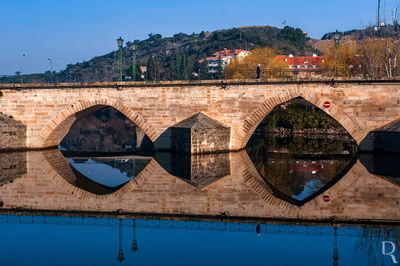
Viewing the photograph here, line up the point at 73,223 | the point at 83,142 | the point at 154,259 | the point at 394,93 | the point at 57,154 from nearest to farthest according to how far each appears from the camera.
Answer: the point at 154,259 → the point at 73,223 → the point at 394,93 → the point at 57,154 → the point at 83,142

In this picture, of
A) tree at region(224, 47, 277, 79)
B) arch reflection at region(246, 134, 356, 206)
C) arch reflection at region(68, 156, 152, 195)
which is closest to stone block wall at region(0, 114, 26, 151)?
arch reflection at region(68, 156, 152, 195)

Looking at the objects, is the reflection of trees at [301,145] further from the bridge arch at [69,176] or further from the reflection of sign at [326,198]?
the reflection of sign at [326,198]

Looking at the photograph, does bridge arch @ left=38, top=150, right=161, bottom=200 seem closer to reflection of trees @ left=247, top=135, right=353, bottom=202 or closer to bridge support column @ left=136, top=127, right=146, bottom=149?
reflection of trees @ left=247, top=135, right=353, bottom=202

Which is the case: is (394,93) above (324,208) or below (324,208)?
above

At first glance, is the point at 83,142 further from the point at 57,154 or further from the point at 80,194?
the point at 80,194

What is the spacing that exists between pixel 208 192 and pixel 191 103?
1357 cm

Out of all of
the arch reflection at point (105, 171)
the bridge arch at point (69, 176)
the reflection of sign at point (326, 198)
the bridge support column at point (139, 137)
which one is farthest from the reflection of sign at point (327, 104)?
the bridge support column at point (139, 137)

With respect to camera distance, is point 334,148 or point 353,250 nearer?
point 353,250

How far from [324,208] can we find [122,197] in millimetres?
7244

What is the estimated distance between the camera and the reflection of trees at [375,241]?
45.5 feet

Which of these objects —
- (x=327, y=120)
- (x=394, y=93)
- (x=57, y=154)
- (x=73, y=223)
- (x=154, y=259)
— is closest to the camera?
(x=154, y=259)

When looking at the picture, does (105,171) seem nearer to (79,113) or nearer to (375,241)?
(79,113)

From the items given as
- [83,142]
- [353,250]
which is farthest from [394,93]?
[83,142]

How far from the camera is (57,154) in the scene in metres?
36.0
